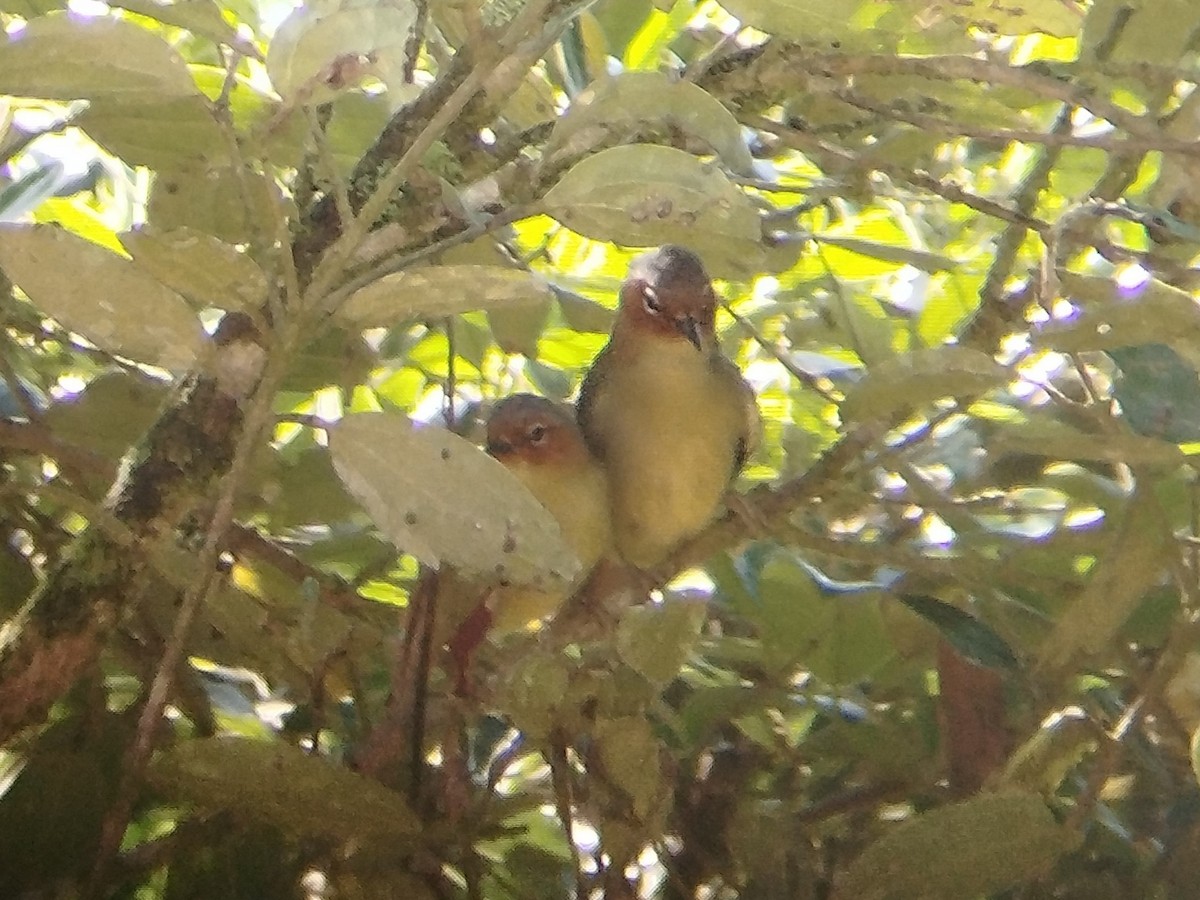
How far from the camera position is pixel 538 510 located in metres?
0.44

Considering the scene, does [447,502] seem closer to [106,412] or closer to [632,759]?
[632,759]

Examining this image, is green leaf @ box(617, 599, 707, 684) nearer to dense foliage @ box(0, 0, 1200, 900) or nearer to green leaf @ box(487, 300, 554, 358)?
dense foliage @ box(0, 0, 1200, 900)

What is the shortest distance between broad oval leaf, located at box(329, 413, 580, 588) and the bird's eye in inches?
12.7

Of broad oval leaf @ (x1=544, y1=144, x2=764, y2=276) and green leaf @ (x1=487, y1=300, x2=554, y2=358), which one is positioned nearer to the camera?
broad oval leaf @ (x1=544, y1=144, x2=764, y2=276)

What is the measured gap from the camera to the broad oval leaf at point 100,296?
42 centimetres

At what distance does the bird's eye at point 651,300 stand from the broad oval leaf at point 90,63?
14.8 inches

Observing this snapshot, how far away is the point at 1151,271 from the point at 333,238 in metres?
0.39

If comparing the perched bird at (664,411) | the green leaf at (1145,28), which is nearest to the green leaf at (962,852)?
the perched bird at (664,411)

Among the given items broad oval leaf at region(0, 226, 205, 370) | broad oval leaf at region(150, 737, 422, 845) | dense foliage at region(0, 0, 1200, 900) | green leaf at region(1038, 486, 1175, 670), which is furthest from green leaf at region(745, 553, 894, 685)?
broad oval leaf at region(0, 226, 205, 370)

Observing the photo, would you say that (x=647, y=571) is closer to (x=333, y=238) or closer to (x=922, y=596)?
(x=922, y=596)

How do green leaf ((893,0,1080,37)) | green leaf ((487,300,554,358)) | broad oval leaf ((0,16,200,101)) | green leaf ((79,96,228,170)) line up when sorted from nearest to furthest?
1. broad oval leaf ((0,16,200,101))
2. green leaf ((893,0,1080,37))
3. green leaf ((79,96,228,170))
4. green leaf ((487,300,554,358))

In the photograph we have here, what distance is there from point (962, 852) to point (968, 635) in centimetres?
10

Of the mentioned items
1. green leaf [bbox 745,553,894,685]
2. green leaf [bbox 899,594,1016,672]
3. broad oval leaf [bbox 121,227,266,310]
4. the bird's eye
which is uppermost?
broad oval leaf [bbox 121,227,266,310]

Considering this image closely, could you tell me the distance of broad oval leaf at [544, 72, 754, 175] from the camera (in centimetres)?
46
